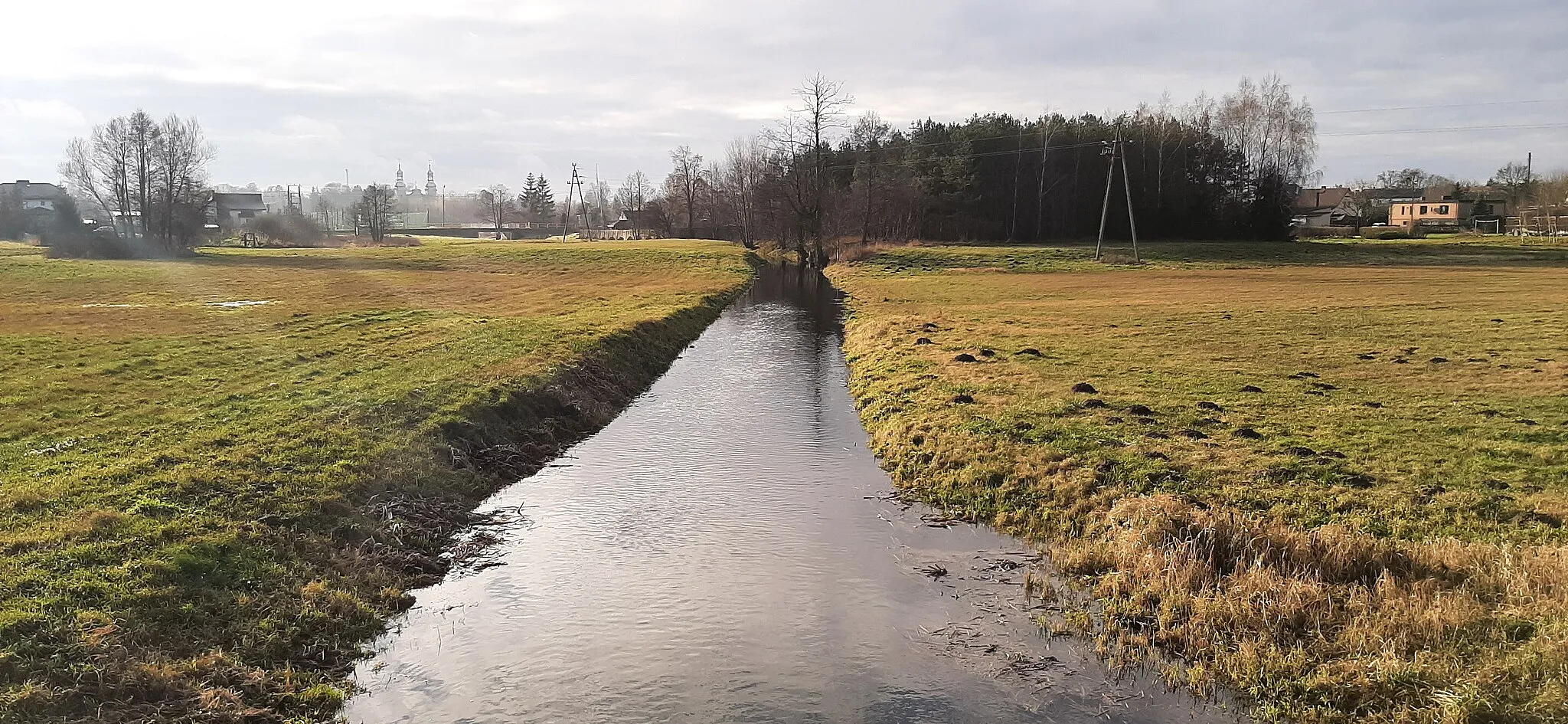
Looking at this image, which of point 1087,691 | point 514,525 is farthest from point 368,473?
point 1087,691

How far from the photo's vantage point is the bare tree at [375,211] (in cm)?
11512

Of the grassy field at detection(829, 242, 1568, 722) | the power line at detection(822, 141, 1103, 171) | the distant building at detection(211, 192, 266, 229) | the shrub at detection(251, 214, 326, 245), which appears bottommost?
the grassy field at detection(829, 242, 1568, 722)

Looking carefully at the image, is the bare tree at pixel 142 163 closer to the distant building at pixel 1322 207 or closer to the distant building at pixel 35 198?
the distant building at pixel 35 198

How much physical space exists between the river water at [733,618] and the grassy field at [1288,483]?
89 centimetres

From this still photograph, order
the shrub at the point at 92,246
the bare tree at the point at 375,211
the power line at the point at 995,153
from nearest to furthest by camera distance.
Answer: the shrub at the point at 92,246, the power line at the point at 995,153, the bare tree at the point at 375,211

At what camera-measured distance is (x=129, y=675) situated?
7.61 meters

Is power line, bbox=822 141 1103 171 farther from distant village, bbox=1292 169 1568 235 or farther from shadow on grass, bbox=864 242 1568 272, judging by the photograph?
distant village, bbox=1292 169 1568 235

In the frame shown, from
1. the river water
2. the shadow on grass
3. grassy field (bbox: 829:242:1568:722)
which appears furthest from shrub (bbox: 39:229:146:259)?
the river water

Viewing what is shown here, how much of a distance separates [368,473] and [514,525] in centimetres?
224

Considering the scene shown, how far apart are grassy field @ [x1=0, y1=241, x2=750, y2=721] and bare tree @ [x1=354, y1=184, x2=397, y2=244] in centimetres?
8638

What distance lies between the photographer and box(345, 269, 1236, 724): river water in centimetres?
819

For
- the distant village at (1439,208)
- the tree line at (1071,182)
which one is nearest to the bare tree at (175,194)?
the tree line at (1071,182)

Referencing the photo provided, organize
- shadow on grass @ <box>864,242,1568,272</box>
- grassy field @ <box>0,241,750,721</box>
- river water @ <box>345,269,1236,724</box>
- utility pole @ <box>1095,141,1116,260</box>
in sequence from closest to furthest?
grassy field @ <box>0,241,750,721</box> < river water @ <box>345,269,1236,724</box> < utility pole @ <box>1095,141,1116,260</box> < shadow on grass @ <box>864,242,1568,272</box>

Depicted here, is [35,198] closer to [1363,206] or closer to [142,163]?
[142,163]
